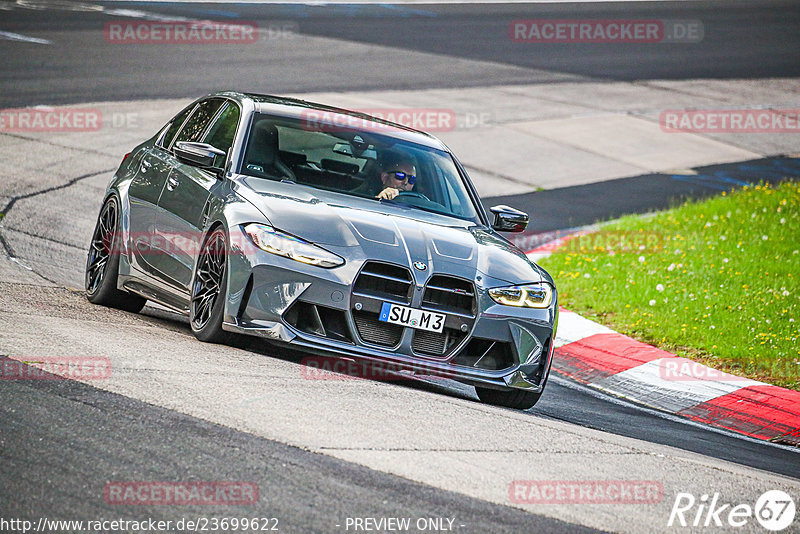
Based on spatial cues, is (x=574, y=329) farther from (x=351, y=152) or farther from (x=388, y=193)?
(x=351, y=152)

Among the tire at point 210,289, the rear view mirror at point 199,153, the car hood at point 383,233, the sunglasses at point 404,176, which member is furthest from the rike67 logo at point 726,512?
the rear view mirror at point 199,153

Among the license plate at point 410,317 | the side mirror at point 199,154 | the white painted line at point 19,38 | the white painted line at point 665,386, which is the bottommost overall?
the white painted line at point 19,38

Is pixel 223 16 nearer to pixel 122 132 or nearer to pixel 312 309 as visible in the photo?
pixel 122 132

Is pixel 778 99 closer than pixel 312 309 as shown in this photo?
No

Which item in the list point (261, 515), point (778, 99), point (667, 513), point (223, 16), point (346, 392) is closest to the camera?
point (261, 515)

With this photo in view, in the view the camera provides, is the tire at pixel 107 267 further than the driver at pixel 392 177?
Yes

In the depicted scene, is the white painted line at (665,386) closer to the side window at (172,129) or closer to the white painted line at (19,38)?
the side window at (172,129)

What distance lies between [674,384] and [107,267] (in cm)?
444

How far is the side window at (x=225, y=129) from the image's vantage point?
8.35 m

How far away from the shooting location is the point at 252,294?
6.91m

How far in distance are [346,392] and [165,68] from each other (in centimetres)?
1705

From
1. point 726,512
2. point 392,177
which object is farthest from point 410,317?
point 726,512

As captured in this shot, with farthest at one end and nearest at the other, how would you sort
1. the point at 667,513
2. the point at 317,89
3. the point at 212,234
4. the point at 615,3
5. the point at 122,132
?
the point at 615,3 → the point at 317,89 → the point at 122,132 → the point at 212,234 → the point at 667,513

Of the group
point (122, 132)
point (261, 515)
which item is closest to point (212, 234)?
point (261, 515)
